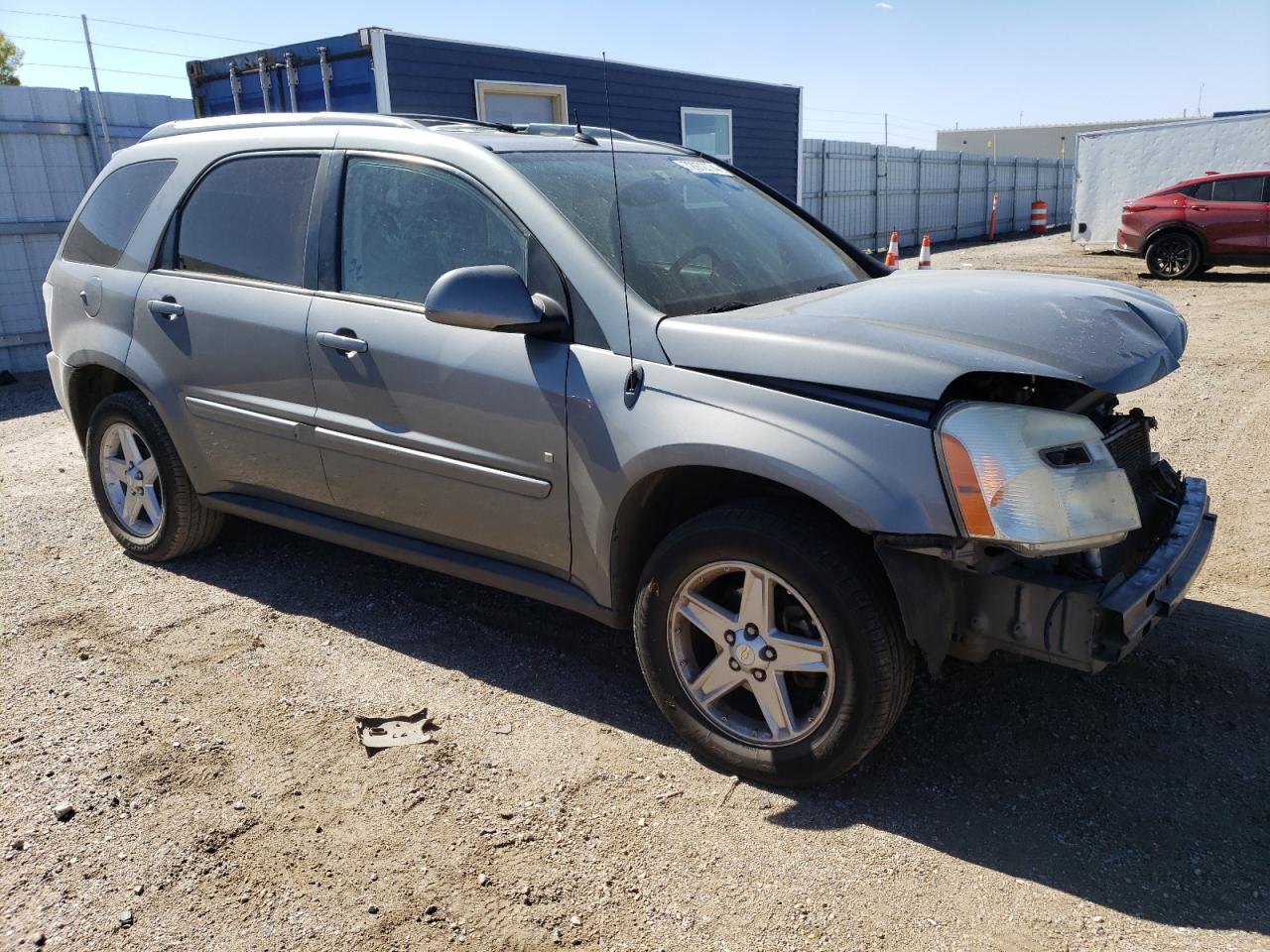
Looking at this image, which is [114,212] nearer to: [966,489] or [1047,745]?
[966,489]

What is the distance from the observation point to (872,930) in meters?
2.43

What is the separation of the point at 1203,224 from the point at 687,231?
14.1m

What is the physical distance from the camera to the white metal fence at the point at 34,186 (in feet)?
35.1

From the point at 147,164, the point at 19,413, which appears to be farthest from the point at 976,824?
the point at 19,413

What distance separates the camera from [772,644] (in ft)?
9.42

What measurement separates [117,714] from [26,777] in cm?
39

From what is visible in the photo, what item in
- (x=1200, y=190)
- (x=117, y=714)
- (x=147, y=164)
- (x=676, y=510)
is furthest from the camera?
(x=1200, y=190)

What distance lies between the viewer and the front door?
324 cm

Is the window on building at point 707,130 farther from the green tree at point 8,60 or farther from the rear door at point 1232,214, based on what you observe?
the green tree at point 8,60

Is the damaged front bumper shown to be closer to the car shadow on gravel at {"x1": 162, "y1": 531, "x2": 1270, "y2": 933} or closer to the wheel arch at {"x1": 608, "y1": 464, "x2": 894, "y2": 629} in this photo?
the wheel arch at {"x1": 608, "y1": 464, "x2": 894, "y2": 629}

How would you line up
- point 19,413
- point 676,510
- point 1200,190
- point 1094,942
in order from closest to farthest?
point 1094,942
point 676,510
point 19,413
point 1200,190

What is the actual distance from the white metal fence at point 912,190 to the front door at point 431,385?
16993mm

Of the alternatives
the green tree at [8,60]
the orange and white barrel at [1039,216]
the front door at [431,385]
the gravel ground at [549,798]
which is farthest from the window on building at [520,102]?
the green tree at [8,60]

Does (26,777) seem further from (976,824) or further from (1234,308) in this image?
(1234,308)
